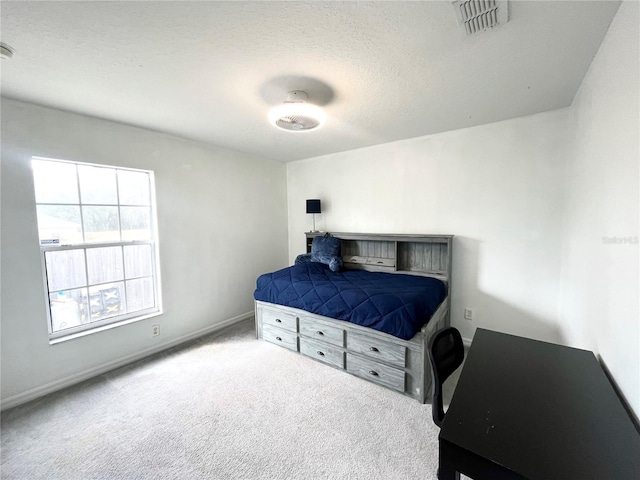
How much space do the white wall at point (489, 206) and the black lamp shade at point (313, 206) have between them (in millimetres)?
697

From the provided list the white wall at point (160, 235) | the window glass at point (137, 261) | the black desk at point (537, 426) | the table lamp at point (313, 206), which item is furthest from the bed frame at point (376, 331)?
the window glass at point (137, 261)

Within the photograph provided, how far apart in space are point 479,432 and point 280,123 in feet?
7.00

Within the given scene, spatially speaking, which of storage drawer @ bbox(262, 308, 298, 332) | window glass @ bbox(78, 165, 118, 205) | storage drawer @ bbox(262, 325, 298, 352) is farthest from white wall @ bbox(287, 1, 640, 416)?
window glass @ bbox(78, 165, 118, 205)

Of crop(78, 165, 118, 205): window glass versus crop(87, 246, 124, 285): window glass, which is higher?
crop(78, 165, 118, 205): window glass

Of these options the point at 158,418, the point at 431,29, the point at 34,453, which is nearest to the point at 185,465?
the point at 158,418

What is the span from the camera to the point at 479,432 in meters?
0.85

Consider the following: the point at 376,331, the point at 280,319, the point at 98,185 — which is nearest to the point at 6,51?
the point at 98,185

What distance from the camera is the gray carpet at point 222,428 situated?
4.95 ft

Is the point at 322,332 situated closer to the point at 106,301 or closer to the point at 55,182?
the point at 106,301

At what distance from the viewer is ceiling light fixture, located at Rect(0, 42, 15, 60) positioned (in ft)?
4.54

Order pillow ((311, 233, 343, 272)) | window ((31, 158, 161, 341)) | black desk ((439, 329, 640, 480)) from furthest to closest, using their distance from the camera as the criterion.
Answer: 1. pillow ((311, 233, 343, 272))
2. window ((31, 158, 161, 341))
3. black desk ((439, 329, 640, 480))

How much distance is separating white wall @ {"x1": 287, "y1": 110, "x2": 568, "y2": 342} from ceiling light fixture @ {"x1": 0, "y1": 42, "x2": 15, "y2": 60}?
3126 millimetres

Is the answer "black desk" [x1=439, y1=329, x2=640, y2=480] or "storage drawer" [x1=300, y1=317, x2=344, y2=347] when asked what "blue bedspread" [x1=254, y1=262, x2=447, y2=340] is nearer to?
"storage drawer" [x1=300, y1=317, x2=344, y2=347]

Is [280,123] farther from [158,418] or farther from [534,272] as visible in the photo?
[534,272]
